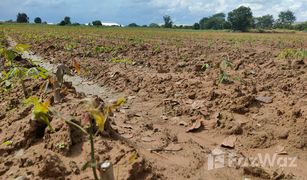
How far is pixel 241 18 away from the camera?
59594mm

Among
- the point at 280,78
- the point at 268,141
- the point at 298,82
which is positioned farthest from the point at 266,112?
the point at 280,78

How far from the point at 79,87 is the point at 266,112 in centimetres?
382

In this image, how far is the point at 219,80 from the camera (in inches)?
230

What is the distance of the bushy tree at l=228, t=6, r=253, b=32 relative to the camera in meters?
59.5

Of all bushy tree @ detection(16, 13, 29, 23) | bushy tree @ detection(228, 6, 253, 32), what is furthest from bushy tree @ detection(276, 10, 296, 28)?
bushy tree @ detection(16, 13, 29, 23)

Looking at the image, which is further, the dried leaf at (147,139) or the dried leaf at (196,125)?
the dried leaf at (196,125)

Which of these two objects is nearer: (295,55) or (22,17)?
(295,55)

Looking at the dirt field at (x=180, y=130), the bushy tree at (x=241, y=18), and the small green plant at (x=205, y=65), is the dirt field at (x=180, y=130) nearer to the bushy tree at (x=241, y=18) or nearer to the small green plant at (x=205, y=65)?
the small green plant at (x=205, y=65)

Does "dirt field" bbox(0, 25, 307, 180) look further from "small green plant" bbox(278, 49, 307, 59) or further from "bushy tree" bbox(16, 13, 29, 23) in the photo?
"bushy tree" bbox(16, 13, 29, 23)

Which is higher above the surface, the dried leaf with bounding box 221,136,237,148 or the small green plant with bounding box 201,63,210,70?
the small green plant with bounding box 201,63,210,70

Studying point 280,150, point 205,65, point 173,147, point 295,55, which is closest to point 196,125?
point 173,147

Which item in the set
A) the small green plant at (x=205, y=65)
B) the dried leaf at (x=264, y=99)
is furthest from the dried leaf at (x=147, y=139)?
the small green plant at (x=205, y=65)

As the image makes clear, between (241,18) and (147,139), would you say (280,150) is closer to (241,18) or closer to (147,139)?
(147,139)

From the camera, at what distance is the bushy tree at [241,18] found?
195 ft
